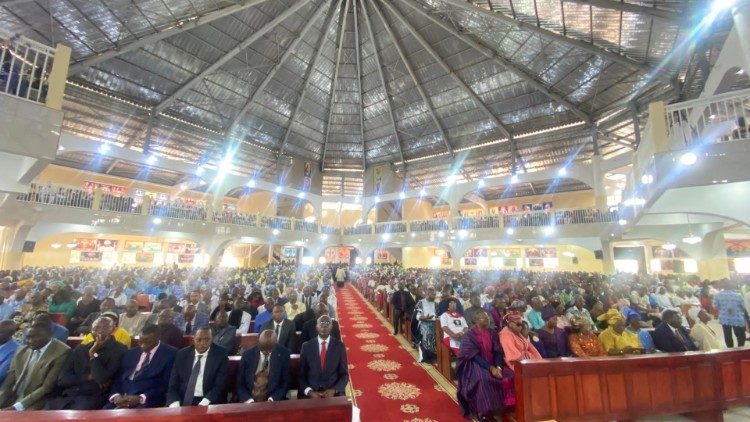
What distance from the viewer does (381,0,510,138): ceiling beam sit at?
50.0 ft

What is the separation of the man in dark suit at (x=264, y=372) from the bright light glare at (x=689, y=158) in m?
6.74

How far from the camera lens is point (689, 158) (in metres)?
5.45

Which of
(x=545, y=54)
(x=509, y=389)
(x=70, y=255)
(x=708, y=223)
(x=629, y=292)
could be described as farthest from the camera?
(x=70, y=255)

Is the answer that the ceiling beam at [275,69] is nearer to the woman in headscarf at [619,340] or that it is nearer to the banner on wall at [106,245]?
the banner on wall at [106,245]

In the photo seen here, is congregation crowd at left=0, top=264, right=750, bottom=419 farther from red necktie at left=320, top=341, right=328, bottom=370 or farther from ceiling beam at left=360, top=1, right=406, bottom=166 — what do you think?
ceiling beam at left=360, top=1, right=406, bottom=166

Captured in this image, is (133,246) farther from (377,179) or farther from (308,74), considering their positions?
(377,179)

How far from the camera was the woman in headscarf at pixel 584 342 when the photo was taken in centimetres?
438

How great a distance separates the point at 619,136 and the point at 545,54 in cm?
593

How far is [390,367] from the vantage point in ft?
19.2

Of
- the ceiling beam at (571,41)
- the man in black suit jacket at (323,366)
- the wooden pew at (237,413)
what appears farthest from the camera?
the ceiling beam at (571,41)

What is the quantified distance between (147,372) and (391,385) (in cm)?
326

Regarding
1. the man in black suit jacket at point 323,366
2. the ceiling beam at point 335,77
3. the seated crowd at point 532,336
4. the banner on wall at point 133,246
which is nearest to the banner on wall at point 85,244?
the banner on wall at point 133,246

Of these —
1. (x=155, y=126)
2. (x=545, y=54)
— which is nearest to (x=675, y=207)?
(x=545, y=54)

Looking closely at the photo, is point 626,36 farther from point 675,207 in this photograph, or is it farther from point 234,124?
point 234,124
